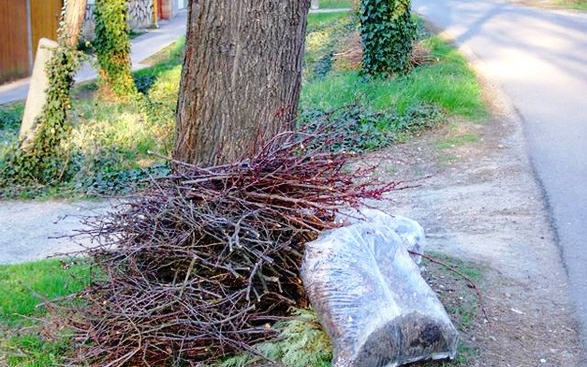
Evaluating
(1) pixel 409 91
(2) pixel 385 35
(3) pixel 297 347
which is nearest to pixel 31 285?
(3) pixel 297 347

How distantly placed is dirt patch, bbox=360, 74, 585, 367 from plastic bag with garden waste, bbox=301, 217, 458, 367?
15.6 inches

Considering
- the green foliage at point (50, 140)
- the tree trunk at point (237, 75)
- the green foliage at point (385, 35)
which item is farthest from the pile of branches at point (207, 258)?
the green foliage at point (385, 35)

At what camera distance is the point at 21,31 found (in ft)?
62.3

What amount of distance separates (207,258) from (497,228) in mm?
3311

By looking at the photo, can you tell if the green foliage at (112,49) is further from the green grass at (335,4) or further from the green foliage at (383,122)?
the green grass at (335,4)

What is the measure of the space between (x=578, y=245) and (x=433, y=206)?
1778mm

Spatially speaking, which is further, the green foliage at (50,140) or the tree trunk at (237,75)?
the green foliage at (50,140)

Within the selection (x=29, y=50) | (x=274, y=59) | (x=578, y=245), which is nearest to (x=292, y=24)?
(x=274, y=59)

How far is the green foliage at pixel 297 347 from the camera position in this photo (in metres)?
4.01

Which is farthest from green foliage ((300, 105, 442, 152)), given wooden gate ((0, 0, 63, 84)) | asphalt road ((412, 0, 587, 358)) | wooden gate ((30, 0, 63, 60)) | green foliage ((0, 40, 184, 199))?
wooden gate ((30, 0, 63, 60))

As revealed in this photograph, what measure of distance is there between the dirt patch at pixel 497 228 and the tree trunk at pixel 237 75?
144 centimetres

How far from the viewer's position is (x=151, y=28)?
30359 millimetres

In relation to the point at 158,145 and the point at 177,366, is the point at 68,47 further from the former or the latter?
the point at 177,366

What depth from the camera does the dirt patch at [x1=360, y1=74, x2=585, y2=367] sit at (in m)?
4.36
